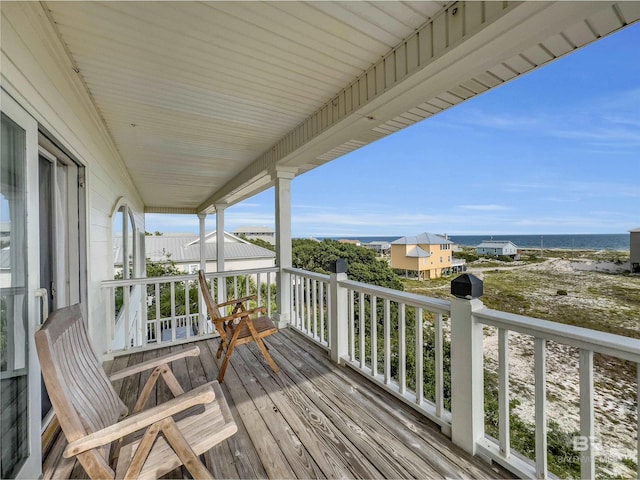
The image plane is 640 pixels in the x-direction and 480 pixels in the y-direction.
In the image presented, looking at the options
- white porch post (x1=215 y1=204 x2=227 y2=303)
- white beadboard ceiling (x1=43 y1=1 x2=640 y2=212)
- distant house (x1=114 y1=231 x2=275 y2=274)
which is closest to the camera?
white beadboard ceiling (x1=43 y1=1 x2=640 y2=212)

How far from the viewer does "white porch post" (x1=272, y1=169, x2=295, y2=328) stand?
13.6 ft

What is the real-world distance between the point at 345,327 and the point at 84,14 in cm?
305

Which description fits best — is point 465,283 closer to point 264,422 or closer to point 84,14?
point 264,422

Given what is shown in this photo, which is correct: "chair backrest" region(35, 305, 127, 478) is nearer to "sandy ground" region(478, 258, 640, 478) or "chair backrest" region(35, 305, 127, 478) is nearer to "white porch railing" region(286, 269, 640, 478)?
"white porch railing" region(286, 269, 640, 478)

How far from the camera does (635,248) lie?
281 centimetres

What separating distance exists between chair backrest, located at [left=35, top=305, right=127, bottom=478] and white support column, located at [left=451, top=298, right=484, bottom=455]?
1782mm

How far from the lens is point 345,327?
9.68 feet

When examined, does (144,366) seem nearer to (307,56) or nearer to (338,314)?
(338,314)

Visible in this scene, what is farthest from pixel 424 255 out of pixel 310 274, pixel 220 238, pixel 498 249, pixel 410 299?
pixel 220 238

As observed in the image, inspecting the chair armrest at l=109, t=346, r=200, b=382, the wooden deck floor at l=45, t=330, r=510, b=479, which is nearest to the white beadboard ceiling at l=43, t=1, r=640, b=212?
the chair armrest at l=109, t=346, r=200, b=382

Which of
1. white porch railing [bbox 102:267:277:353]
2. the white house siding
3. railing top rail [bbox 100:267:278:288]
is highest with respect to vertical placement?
the white house siding

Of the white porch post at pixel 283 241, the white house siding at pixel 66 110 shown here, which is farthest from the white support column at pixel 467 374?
the white porch post at pixel 283 241

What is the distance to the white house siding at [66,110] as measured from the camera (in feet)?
4.45

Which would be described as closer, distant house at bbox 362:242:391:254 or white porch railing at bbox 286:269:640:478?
white porch railing at bbox 286:269:640:478
